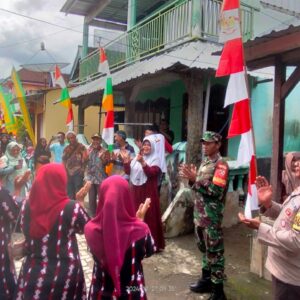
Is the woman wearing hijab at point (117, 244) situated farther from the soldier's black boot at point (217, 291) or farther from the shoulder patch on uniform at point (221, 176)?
the soldier's black boot at point (217, 291)

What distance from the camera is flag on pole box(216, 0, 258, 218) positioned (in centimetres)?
318

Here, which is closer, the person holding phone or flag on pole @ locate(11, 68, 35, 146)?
the person holding phone

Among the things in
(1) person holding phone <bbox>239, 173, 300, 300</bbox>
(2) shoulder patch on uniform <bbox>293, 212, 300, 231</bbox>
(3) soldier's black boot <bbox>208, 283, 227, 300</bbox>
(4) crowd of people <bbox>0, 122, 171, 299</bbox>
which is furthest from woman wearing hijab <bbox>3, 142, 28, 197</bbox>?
(2) shoulder patch on uniform <bbox>293, 212, 300, 231</bbox>

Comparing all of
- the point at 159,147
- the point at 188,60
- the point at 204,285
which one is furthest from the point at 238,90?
the point at 188,60

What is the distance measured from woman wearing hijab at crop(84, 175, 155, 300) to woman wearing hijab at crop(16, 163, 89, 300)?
0.73ft

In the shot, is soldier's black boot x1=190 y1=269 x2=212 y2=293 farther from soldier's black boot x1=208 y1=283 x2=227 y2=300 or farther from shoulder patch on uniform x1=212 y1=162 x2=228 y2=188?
shoulder patch on uniform x1=212 y1=162 x2=228 y2=188

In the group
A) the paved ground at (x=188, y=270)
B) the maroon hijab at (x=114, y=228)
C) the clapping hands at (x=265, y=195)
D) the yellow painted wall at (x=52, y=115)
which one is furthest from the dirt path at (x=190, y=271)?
the yellow painted wall at (x=52, y=115)

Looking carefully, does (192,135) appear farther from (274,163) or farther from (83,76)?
(83,76)

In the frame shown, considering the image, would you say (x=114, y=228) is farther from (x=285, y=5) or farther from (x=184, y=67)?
(x=285, y=5)

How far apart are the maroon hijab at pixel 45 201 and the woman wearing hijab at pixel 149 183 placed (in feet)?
8.41

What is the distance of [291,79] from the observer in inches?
151

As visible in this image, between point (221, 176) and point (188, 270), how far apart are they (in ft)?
5.37

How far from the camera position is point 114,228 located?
6.41 ft

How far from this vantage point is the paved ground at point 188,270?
380 centimetres
